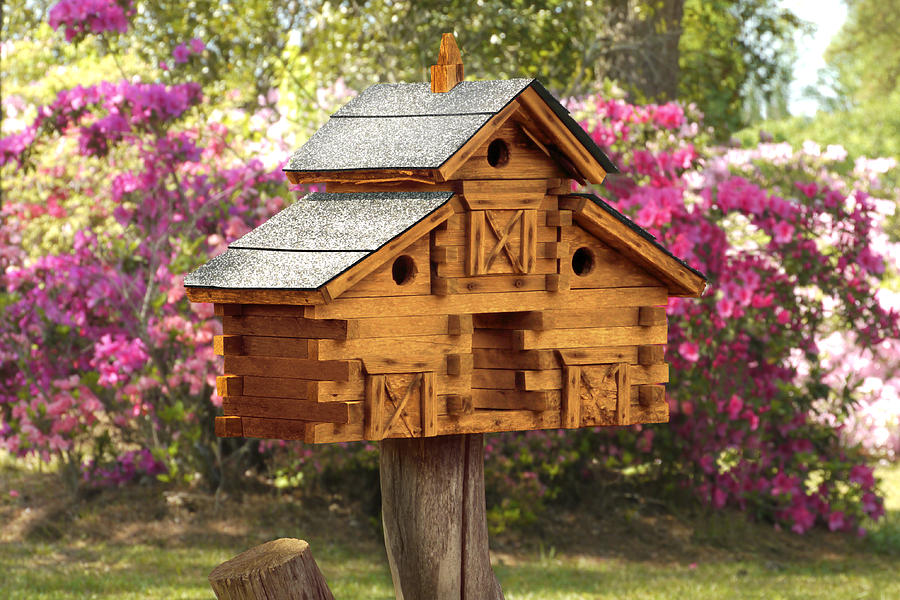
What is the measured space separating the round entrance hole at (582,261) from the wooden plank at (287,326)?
3.26 ft

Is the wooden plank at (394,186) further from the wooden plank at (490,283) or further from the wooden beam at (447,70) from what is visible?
the wooden beam at (447,70)

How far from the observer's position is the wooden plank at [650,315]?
482 cm

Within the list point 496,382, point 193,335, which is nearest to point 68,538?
point 193,335

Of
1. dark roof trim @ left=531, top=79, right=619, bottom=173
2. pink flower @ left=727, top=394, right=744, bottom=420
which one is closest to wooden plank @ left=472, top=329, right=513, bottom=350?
dark roof trim @ left=531, top=79, right=619, bottom=173

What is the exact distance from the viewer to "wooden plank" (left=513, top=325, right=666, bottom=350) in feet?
15.1

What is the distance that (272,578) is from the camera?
449cm

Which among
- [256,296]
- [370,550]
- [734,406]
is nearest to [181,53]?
[370,550]

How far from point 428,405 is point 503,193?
2.51ft

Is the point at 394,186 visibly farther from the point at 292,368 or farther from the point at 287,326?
the point at 292,368

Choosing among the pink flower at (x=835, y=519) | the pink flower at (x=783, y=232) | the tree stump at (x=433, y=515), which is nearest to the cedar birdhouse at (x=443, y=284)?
the tree stump at (x=433, y=515)

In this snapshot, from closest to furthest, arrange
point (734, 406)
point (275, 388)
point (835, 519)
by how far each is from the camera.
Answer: point (275, 388)
point (734, 406)
point (835, 519)

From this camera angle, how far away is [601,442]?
31.7 ft

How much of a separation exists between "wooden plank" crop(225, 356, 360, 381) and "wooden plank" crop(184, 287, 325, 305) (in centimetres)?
20

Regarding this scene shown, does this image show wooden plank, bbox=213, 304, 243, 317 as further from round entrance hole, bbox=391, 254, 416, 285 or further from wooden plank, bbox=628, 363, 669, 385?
wooden plank, bbox=628, 363, 669, 385
